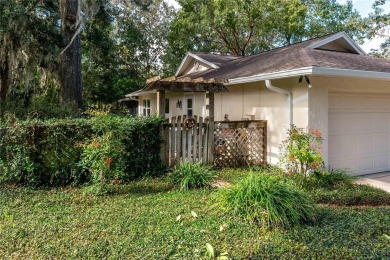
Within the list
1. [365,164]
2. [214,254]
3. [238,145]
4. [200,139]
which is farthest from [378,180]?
[214,254]

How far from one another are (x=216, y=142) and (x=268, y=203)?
145 inches

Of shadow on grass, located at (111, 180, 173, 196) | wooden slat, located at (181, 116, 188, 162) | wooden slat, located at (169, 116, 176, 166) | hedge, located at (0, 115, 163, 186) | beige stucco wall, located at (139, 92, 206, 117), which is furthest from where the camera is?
beige stucco wall, located at (139, 92, 206, 117)

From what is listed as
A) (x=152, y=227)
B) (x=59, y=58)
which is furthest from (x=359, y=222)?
(x=59, y=58)

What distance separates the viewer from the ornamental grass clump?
3.82m

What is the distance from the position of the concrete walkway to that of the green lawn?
171 centimetres

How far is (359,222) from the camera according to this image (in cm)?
404

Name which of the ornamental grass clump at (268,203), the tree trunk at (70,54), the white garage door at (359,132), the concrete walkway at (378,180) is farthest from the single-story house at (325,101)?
the tree trunk at (70,54)

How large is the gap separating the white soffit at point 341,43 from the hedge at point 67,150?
673 cm

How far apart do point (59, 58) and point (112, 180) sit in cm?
660

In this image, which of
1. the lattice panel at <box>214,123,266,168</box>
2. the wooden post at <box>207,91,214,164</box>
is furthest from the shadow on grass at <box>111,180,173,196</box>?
the lattice panel at <box>214,123,266,168</box>

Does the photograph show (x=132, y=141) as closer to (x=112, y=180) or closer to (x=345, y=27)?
(x=112, y=180)

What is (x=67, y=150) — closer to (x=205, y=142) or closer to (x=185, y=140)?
(x=185, y=140)

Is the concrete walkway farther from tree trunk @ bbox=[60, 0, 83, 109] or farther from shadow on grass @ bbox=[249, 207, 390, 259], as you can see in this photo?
tree trunk @ bbox=[60, 0, 83, 109]

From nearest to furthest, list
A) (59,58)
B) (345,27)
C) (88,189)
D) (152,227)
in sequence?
(152,227) → (88,189) → (59,58) → (345,27)
